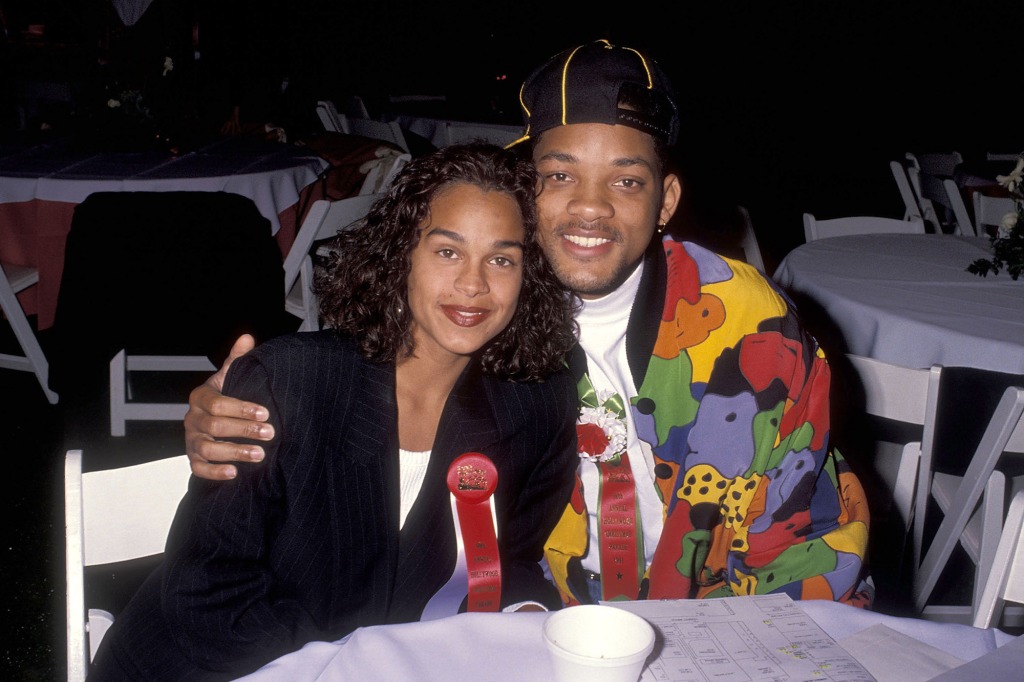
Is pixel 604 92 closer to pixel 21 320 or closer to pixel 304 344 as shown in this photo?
pixel 304 344

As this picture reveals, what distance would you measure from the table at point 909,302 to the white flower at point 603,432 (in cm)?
146

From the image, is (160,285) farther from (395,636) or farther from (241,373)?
(395,636)

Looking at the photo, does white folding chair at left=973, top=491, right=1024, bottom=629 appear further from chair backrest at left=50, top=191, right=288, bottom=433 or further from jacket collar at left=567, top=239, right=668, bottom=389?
chair backrest at left=50, top=191, right=288, bottom=433

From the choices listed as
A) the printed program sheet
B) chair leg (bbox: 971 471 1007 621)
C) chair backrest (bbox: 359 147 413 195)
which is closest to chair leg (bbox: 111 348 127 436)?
chair backrest (bbox: 359 147 413 195)

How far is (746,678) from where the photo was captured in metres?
1.01

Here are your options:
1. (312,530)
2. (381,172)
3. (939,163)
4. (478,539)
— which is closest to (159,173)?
(381,172)

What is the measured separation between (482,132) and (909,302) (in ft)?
14.7

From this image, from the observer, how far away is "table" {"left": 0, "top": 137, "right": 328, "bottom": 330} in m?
3.62

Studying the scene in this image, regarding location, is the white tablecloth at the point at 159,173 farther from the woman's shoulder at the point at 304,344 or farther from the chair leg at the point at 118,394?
the woman's shoulder at the point at 304,344

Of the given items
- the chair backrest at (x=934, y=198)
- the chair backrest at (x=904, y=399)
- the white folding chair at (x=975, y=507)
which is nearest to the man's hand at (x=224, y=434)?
the chair backrest at (x=904, y=399)

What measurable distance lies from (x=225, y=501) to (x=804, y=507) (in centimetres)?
104

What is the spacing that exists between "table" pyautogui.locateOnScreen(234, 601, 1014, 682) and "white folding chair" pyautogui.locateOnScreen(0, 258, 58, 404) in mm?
3105

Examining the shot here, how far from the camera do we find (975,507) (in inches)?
84.5

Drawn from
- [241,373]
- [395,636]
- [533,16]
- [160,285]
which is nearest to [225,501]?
[241,373]
